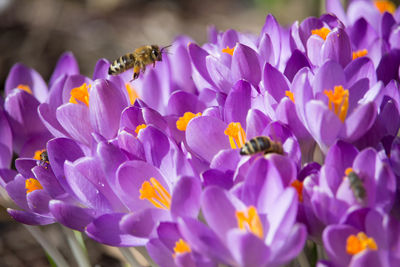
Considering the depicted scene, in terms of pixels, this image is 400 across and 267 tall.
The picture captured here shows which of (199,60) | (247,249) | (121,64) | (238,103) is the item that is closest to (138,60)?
(121,64)

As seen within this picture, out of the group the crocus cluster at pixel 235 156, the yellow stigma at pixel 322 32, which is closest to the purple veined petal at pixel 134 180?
the crocus cluster at pixel 235 156

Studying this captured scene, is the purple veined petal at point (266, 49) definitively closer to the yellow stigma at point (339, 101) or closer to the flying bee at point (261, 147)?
the yellow stigma at point (339, 101)

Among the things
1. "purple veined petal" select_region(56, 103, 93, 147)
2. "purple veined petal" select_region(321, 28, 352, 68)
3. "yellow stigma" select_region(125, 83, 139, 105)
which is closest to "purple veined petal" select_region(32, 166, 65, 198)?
"purple veined petal" select_region(56, 103, 93, 147)

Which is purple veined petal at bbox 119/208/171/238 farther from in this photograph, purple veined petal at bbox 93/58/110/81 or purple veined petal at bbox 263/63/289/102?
purple veined petal at bbox 93/58/110/81

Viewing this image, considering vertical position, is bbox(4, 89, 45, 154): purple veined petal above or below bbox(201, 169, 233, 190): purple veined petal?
above

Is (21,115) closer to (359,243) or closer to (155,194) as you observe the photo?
(155,194)

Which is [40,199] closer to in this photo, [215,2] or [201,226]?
[201,226]
